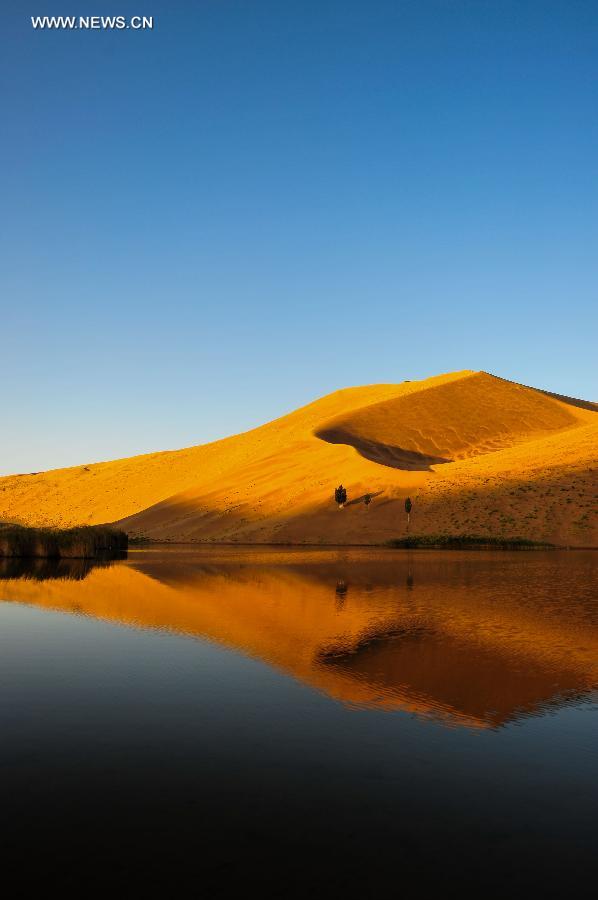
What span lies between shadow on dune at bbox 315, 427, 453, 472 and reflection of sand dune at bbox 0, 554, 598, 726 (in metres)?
61.5

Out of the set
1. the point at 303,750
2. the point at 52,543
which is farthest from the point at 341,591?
the point at 52,543

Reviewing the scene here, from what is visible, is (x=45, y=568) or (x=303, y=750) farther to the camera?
(x=45, y=568)

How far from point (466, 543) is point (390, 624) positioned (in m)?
41.8

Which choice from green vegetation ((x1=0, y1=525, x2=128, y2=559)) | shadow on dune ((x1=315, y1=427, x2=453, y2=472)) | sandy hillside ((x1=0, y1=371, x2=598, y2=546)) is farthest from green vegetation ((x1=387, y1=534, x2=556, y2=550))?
shadow on dune ((x1=315, y1=427, x2=453, y2=472))

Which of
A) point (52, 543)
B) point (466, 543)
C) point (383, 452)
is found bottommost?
point (466, 543)

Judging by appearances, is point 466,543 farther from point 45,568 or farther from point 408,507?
point 45,568

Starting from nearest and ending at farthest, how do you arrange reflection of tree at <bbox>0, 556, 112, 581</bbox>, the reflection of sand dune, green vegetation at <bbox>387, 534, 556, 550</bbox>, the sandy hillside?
the reflection of sand dune < reflection of tree at <bbox>0, 556, 112, 581</bbox> < green vegetation at <bbox>387, 534, 556, 550</bbox> < the sandy hillside

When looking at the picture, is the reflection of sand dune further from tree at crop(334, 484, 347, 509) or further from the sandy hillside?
tree at crop(334, 484, 347, 509)

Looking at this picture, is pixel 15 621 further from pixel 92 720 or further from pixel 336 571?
pixel 336 571

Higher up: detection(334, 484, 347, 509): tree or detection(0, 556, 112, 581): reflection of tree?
detection(334, 484, 347, 509): tree

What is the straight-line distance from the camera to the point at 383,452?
10288cm

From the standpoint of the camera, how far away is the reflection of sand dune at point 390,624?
40.2 ft

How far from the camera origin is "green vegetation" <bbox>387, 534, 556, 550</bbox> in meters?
57.0

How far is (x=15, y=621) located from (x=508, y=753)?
48.7ft
